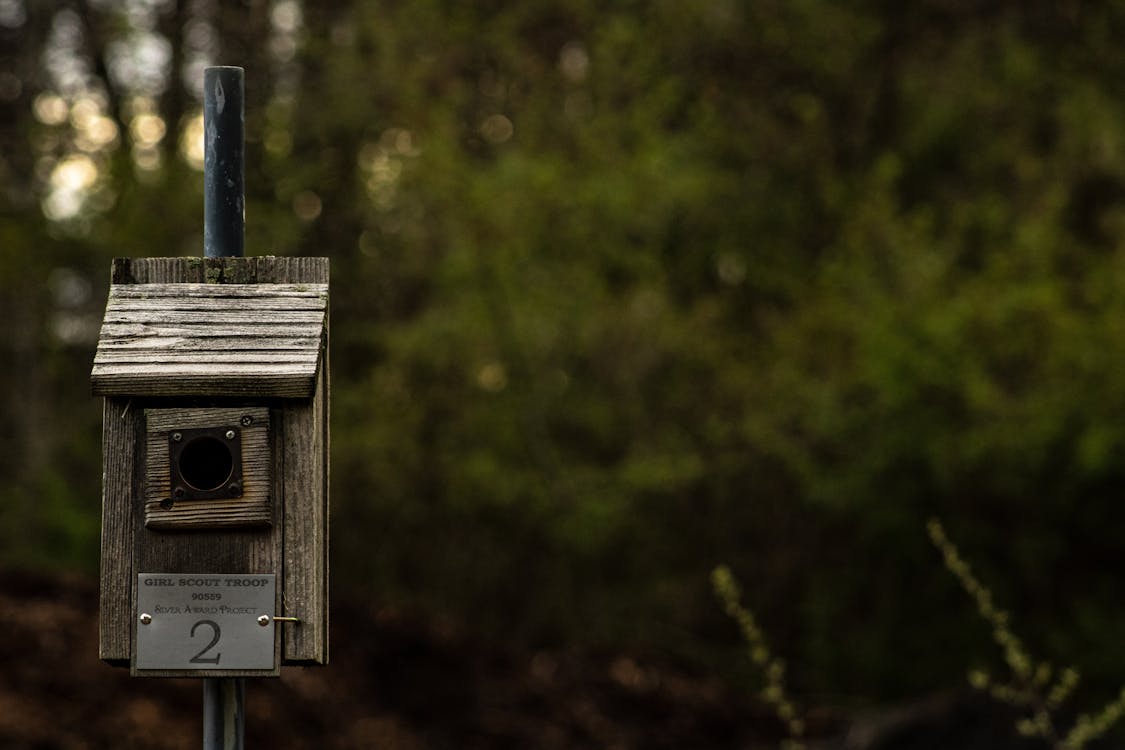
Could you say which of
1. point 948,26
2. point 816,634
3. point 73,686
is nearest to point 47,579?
point 73,686

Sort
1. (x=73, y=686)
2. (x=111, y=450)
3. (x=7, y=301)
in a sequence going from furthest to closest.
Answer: (x=7, y=301) → (x=73, y=686) → (x=111, y=450)

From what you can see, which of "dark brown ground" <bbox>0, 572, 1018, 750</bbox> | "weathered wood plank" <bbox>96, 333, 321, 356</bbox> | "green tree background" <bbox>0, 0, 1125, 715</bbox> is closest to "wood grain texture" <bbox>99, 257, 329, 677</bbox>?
"weathered wood plank" <bbox>96, 333, 321, 356</bbox>

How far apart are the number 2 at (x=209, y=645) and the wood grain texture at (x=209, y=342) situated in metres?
0.37

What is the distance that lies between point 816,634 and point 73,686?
4170 millimetres

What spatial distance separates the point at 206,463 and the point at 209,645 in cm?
38

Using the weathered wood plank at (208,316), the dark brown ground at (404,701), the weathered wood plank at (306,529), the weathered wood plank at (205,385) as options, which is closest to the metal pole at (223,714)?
the weathered wood plank at (306,529)

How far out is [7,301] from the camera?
8547mm

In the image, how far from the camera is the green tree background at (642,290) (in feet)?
25.6

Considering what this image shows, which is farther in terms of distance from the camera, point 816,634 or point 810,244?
point 810,244

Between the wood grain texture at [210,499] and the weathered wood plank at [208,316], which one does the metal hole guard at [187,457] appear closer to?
the wood grain texture at [210,499]

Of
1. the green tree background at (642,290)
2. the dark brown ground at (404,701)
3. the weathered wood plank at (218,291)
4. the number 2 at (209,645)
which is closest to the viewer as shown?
the number 2 at (209,645)

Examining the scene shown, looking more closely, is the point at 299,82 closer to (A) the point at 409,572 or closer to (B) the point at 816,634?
(A) the point at 409,572

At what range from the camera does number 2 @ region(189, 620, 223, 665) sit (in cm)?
235

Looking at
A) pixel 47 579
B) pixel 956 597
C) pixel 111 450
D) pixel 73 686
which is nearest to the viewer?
pixel 111 450
